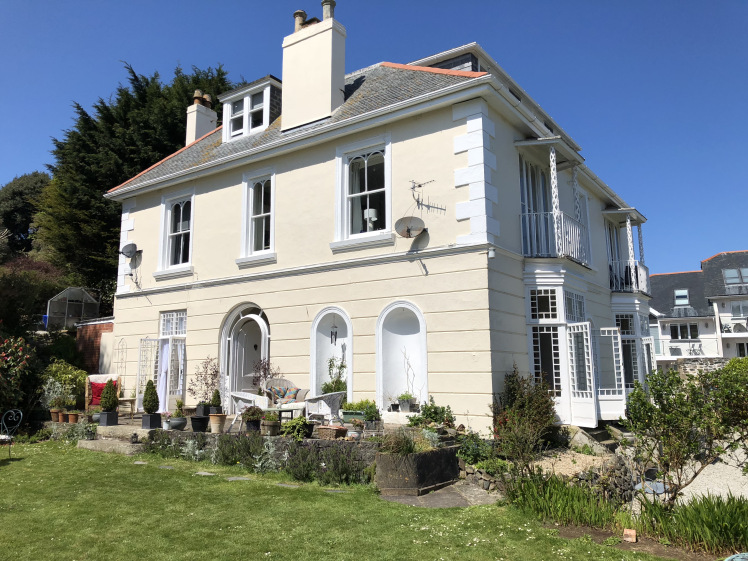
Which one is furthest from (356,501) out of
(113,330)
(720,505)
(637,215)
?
(637,215)

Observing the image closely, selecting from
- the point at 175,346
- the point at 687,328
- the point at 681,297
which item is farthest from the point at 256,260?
the point at 681,297

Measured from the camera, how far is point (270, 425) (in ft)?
33.1

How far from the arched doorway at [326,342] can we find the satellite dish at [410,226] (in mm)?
2336

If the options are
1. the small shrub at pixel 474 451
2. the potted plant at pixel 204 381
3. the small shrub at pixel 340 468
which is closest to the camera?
the small shrub at pixel 340 468

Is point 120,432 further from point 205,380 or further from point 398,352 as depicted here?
point 398,352

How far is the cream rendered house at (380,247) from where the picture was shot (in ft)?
36.0

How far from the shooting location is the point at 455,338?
10.7m

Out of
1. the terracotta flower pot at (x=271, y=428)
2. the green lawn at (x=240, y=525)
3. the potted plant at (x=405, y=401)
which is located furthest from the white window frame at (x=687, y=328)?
the green lawn at (x=240, y=525)

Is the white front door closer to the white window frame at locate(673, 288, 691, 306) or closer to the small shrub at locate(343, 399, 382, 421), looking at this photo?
the small shrub at locate(343, 399, 382, 421)

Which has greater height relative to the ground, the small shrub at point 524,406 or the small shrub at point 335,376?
the small shrub at point 335,376

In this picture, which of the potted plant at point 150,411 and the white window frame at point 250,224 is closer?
the potted plant at point 150,411

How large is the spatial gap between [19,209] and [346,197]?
35233mm

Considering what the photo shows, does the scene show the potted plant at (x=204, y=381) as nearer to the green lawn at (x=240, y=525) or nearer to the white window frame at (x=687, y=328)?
the green lawn at (x=240, y=525)

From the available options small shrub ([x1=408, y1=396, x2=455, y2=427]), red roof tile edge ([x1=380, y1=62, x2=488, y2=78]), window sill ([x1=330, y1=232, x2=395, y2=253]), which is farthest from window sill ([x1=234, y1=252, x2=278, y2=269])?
red roof tile edge ([x1=380, y1=62, x2=488, y2=78])
